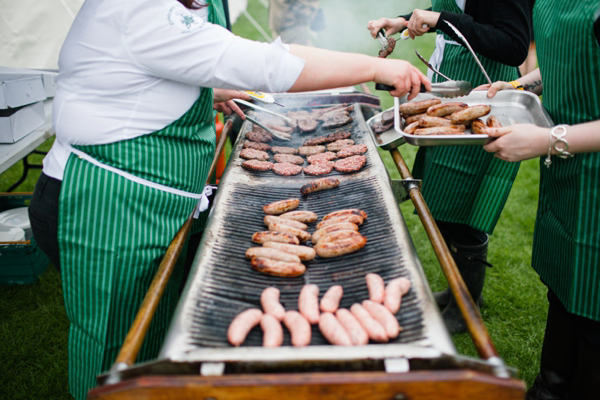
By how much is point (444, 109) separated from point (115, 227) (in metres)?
2.51

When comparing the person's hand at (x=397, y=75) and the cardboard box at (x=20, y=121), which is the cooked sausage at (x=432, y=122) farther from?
the cardboard box at (x=20, y=121)

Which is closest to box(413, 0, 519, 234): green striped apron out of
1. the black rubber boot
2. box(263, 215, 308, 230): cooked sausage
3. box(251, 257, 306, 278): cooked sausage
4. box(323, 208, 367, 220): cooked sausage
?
the black rubber boot

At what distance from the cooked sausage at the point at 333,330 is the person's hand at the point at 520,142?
1491 millimetres

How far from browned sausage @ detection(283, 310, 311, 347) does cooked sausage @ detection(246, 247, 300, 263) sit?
1.39 feet

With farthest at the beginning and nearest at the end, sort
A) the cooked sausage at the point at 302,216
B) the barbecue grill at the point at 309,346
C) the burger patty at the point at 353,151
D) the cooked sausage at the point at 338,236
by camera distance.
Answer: the burger patty at the point at 353,151, the cooked sausage at the point at 302,216, the cooked sausage at the point at 338,236, the barbecue grill at the point at 309,346

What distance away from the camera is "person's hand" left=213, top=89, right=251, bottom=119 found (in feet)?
12.1

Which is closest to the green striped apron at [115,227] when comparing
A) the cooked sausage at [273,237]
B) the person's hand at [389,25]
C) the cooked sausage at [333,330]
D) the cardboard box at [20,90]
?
the cooked sausage at [273,237]

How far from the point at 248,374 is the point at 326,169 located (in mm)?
2226

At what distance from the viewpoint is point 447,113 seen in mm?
3463

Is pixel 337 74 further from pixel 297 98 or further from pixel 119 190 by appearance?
pixel 297 98

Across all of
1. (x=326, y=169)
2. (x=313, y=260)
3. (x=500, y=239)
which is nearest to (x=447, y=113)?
(x=326, y=169)

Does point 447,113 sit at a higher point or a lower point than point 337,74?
lower

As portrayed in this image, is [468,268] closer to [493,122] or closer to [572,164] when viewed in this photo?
[493,122]

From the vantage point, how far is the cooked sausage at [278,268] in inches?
94.6
